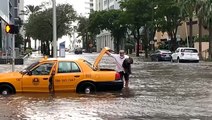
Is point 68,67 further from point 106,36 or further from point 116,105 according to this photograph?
point 106,36

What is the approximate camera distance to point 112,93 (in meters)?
17.6

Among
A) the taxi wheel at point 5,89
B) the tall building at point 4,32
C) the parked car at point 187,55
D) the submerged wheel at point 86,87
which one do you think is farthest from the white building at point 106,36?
the taxi wheel at point 5,89

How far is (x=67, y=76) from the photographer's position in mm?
17156

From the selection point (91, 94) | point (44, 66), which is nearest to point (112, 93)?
point (91, 94)

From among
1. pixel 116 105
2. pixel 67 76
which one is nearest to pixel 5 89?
pixel 67 76

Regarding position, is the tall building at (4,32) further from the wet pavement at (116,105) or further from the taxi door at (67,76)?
the wet pavement at (116,105)

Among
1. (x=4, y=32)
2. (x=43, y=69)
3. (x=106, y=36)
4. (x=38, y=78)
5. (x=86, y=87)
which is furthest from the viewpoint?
(x=106, y=36)

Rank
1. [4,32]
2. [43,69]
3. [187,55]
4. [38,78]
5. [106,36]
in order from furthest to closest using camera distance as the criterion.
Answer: [106,36] < [4,32] < [187,55] < [43,69] < [38,78]

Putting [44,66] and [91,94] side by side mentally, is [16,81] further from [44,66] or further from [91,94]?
[91,94]

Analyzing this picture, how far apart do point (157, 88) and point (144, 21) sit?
49329 mm

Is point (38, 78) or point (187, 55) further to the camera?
point (187, 55)

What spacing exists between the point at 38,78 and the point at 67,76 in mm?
1029

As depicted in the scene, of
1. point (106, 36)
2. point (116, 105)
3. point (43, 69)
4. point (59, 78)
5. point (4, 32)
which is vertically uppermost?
point (106, 36)

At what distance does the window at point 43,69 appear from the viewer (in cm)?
1720
